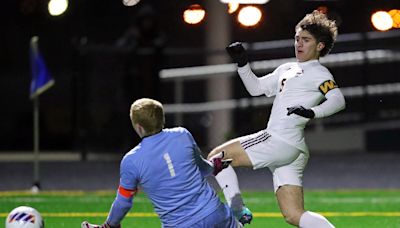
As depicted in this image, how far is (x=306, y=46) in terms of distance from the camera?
33.9 feet

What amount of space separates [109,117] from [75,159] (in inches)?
36.3

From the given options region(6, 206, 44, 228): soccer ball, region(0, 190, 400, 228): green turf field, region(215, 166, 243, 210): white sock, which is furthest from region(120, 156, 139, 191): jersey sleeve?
region(0, 190, 400, 228): green turf field

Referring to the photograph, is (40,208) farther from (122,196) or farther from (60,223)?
(122,196)

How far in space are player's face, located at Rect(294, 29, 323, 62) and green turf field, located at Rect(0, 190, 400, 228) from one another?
246 centimetres

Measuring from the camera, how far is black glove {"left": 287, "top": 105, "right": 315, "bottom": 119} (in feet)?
32.0

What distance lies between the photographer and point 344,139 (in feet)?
70.4

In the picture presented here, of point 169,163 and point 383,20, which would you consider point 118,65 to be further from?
point 169,163

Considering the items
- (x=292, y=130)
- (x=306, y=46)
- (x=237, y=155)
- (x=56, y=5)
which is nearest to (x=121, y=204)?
(x=237, y=155)

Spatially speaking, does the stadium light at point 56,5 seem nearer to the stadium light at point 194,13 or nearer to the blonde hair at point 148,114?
the stadium light at point 194,13

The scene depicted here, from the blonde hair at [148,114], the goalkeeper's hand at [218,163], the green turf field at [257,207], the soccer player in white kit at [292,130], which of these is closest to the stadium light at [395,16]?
the green turf field at [257,207]

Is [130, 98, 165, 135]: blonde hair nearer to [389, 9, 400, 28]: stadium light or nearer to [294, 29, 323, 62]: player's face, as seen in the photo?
[294, 29, 323, 62]: player's face

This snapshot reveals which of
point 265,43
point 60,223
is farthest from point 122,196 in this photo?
point 265,43

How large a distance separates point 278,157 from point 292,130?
26 cm

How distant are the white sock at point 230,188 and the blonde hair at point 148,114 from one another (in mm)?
1454
